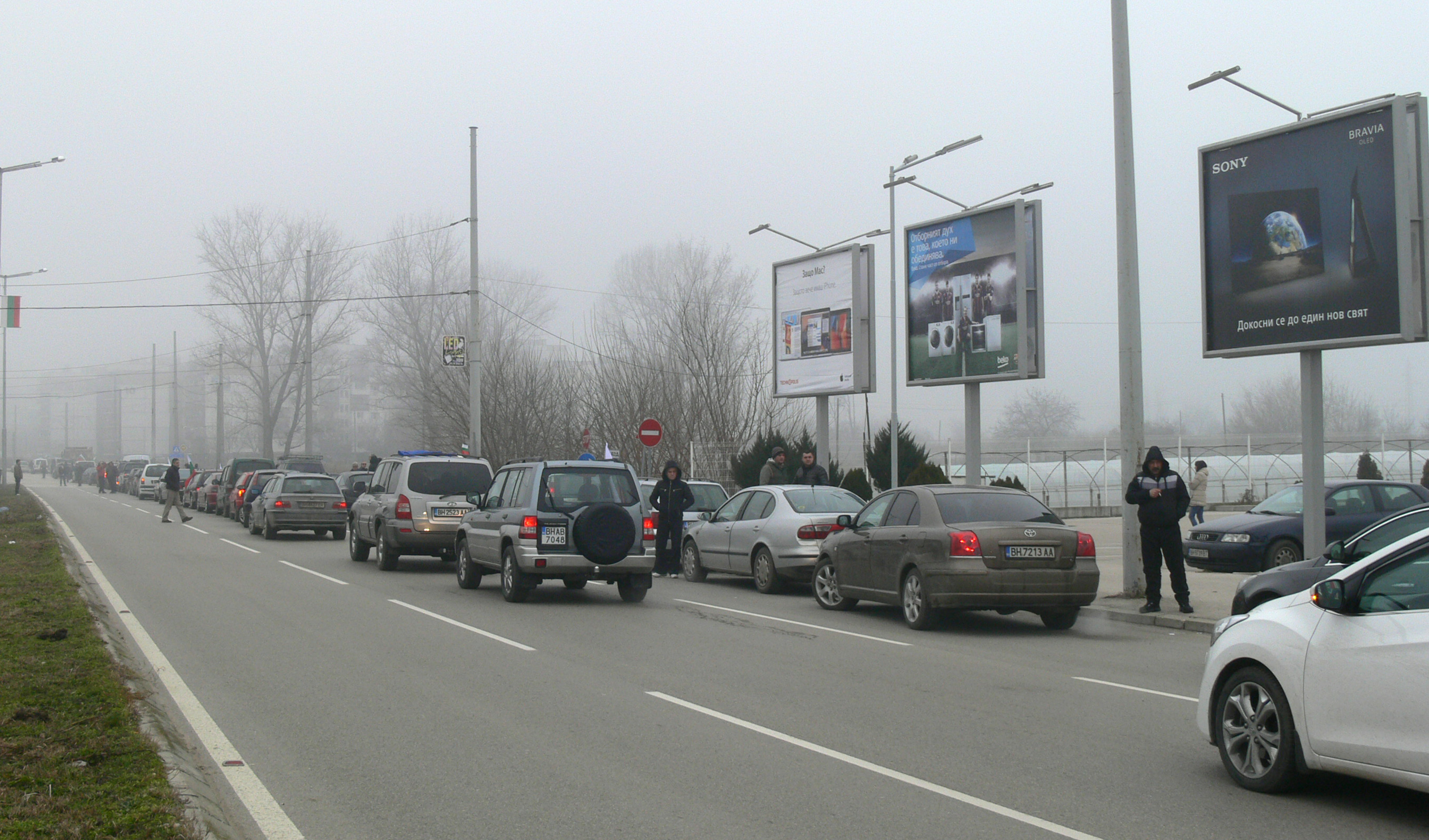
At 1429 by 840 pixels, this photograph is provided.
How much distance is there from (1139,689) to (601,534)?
7.53 meters

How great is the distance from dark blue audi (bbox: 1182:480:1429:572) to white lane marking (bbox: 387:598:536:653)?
12.0 meters

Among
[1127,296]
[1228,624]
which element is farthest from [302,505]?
[1228,624]

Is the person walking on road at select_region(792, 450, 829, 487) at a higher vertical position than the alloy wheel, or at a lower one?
higher

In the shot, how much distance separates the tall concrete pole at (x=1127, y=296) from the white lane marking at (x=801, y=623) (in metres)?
4.64

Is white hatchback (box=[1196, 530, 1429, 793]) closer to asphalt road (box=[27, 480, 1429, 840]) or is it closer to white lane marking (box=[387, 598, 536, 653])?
asphalt road (box=[27, 480, 1429, 840])

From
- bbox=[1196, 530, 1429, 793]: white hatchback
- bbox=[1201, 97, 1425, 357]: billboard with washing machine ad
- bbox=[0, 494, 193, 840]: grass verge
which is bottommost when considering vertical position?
bbox=[0, 494, 193, 840]: grass verge

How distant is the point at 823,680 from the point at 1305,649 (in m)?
4.51

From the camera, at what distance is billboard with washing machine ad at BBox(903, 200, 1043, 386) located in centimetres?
2136

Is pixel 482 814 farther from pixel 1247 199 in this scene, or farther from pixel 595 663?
pixel 1247 199

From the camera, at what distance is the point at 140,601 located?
15.5 meters

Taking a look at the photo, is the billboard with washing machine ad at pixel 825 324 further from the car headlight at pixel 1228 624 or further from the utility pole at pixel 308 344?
the utility pole at pixel 308 344

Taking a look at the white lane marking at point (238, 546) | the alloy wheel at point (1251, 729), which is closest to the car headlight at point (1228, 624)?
the alloy wheel at point (1251, 729)

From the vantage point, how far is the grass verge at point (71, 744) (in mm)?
5352

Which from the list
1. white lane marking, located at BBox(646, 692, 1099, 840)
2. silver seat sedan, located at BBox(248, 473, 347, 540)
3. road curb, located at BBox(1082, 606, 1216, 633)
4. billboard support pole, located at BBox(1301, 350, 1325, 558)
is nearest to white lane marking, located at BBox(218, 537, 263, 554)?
silver seat sedan, located at BBox(248, 473, 347, 540)
